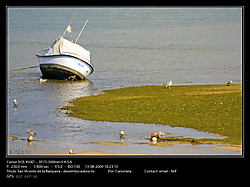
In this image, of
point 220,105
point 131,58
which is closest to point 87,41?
point 131,58

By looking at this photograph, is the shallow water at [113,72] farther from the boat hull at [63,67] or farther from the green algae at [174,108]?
the green algae at [174,108]

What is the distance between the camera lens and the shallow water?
28.5 meters

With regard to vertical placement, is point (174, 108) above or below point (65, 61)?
below

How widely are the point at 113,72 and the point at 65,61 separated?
11.2 metres

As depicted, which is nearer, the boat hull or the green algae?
the green algae

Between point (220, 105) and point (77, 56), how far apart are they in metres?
20.0

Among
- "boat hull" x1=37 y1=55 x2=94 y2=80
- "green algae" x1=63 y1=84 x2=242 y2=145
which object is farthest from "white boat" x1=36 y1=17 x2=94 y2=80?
"green algae" x1=63 y1=84 x2=242 y2=145

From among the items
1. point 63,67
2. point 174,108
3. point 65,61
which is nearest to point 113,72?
point 63,67

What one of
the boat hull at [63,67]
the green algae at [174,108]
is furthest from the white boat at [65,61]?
the green algae at [174,108]

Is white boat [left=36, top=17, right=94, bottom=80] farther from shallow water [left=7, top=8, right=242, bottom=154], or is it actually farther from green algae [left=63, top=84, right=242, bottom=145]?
green algae [left=63, top=84, right=242, bottom=145]

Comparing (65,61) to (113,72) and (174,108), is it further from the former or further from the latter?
(174,108)

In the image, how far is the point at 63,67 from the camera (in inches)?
1957

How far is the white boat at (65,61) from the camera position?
1945 inches

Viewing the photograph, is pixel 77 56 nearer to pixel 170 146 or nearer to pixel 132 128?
pixel 132 128
